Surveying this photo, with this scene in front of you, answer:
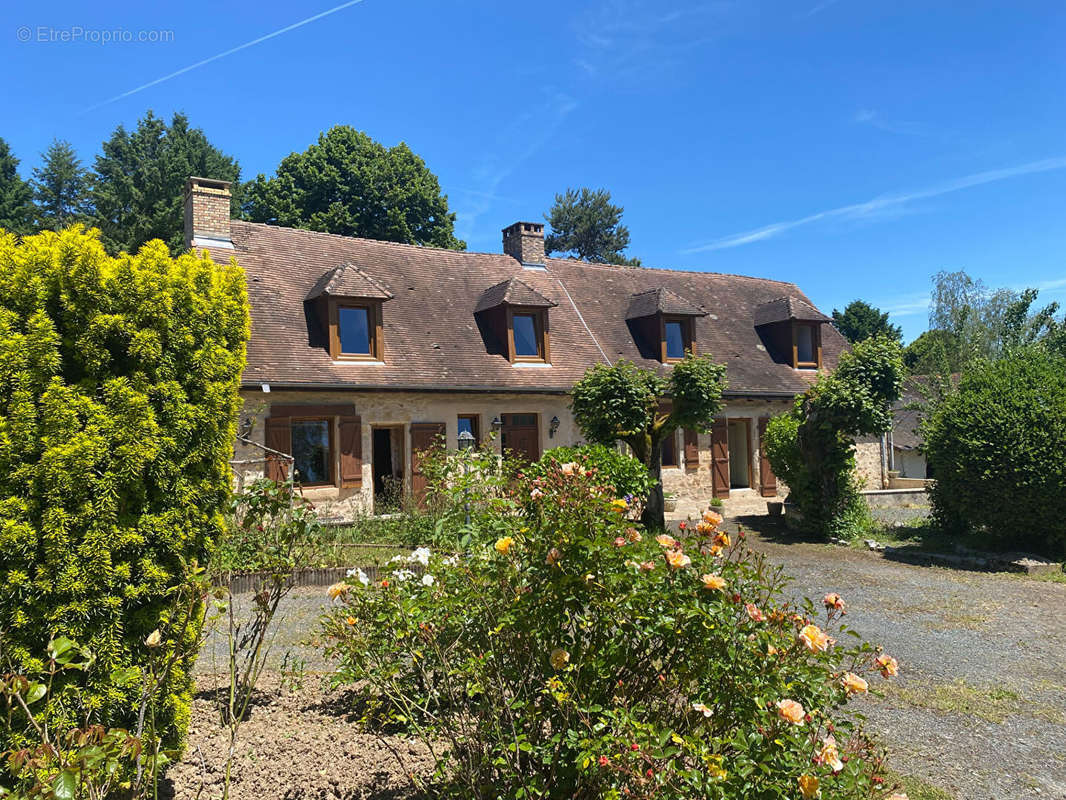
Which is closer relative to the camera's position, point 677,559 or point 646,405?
point 677,559

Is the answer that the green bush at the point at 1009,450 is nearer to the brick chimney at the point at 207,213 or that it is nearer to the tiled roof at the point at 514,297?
the tiled roof at the point at 514,297

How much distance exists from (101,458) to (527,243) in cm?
1727

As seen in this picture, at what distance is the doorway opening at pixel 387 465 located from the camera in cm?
1363

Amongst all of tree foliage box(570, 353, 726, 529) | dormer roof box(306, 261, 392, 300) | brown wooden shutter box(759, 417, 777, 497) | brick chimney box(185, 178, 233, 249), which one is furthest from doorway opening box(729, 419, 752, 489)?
brick chimney box(185, 178, 233, 249)

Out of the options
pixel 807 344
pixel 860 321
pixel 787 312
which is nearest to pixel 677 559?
pixel 787 312

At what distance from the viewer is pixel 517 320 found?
645 inches

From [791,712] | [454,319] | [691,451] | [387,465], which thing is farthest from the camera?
[691,451]

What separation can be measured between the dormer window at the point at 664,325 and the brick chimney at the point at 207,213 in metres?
10.1

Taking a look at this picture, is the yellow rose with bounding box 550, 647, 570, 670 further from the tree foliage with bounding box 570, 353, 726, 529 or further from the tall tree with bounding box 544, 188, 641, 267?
the tall tree with bounding box 544, 188, 641, 267

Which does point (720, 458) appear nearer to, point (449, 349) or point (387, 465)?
point (449, 349)

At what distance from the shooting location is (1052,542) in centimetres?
1022

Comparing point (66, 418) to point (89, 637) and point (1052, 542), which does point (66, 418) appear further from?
point (1052, 542)

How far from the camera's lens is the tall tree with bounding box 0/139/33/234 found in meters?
30.6

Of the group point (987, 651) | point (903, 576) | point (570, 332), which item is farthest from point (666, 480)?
point (987, 651)
